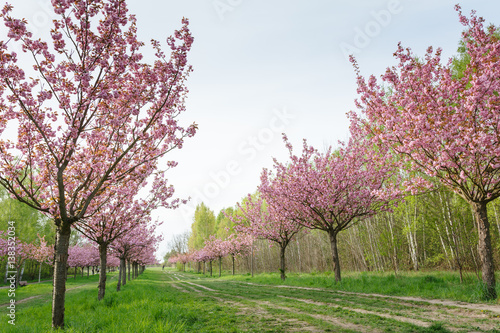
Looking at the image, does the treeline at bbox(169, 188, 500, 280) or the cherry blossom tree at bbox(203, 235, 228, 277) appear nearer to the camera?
the treeline at bbox(169, 188, 500, 280)

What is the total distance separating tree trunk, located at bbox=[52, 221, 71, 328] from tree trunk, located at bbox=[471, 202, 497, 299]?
1178cm

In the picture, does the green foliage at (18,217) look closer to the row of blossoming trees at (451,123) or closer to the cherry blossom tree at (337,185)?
the cherry blossom tree at (337,185)

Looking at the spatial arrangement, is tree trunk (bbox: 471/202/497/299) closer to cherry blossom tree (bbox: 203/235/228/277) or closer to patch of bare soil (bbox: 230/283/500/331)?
patch of bare soil (bbox: 230/283/500/331)

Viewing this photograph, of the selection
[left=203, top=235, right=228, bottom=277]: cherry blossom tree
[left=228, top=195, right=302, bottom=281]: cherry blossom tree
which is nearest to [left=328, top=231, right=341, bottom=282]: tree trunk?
[left=228, top=195, right=302, bottom=281]: cherry blossom tree

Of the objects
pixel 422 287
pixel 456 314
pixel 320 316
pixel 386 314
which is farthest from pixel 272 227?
pixel 456 314

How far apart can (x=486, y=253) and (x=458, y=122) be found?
14.2ft

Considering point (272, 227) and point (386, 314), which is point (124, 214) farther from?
point (272, 227)

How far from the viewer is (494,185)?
8.38 metres

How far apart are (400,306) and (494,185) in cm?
482

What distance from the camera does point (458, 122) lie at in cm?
804

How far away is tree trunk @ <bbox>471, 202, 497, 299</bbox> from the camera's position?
8125mm

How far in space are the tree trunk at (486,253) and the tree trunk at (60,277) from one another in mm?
11785

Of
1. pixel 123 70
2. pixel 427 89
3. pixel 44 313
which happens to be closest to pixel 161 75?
pixel 123 70

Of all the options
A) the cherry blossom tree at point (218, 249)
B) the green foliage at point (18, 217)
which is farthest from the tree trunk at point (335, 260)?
the green foliage at point (18, 217)
